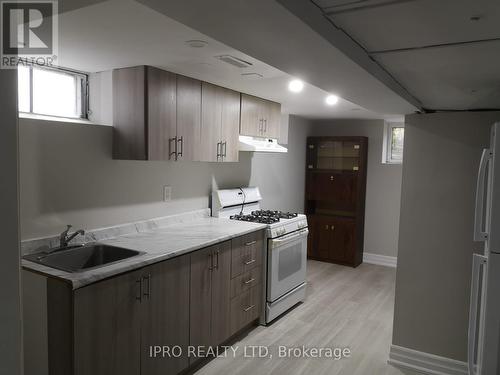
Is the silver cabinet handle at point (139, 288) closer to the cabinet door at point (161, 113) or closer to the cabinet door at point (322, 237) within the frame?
the cabinet door at point (161, 113)

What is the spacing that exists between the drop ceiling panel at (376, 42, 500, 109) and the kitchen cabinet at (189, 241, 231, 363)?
1.78m

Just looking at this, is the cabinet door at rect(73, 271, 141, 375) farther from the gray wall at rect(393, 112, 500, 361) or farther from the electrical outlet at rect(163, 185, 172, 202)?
the gray wall at rect(393, 112, 500, 361)

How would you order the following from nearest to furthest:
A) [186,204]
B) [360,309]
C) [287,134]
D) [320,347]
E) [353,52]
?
[353,52], [320,347], [186,204], [360,309], [287,134]

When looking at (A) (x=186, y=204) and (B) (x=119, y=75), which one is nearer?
(B) (x=119, y=75)

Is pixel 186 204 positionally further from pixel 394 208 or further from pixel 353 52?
pixel 394 208

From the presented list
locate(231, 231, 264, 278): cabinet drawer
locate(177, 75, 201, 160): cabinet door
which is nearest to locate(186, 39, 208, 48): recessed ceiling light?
locate(177, 75, 201, 160): cabinet door

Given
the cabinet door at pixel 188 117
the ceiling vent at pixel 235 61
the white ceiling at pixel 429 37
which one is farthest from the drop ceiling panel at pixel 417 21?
the cabinet door at pixel 188 117

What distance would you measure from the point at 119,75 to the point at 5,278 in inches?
96.5

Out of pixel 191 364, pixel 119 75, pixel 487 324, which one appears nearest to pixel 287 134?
pixel 119 75

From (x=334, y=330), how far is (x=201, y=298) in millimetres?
1458

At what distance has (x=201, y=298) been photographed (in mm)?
2818

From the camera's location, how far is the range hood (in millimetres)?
3707

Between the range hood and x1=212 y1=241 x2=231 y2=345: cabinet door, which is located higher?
the range hood

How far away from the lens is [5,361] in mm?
643
